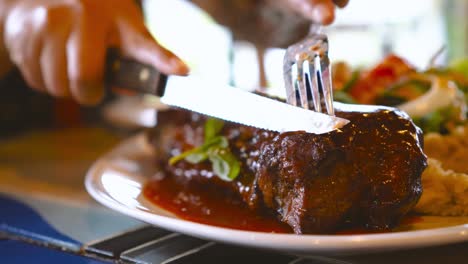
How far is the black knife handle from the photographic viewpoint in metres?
1.52

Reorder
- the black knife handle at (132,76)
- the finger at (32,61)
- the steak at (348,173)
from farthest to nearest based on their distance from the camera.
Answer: the finger at (32,61) → the black knife handle at (132,76) → the steak at (348,173)

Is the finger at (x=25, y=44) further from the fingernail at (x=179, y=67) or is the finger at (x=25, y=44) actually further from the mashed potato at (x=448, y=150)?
the mashed potato at (x=448, y=150)

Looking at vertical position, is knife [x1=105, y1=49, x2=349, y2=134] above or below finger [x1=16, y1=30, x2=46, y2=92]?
below

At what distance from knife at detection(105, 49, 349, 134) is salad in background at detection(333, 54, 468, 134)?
1.49 ft

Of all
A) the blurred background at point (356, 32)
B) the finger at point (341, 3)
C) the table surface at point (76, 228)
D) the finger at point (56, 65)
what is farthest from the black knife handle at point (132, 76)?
the blurred background at point (356, 32)

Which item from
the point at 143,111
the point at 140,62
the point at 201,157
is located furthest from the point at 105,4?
the point at 143,111

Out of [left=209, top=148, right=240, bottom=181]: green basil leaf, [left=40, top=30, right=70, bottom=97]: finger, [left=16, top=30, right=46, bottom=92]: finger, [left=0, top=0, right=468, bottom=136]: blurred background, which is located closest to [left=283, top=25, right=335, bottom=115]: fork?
[left=209, top=148, right=240, bottom=181]: green basil leaf

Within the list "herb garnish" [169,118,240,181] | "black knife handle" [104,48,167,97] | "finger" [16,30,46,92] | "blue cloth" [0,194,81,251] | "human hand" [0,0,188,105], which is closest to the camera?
"blue cloth" [0,194,81,251]

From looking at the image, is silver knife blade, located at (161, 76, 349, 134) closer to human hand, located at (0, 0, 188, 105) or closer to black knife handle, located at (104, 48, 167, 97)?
black knife handle, located at (104, 48, 167, 97)

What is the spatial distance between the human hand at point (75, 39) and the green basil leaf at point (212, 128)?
0.81ft

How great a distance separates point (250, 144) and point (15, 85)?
2.14 meters

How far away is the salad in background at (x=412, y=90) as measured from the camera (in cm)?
174

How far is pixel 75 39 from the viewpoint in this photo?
5.54 ft

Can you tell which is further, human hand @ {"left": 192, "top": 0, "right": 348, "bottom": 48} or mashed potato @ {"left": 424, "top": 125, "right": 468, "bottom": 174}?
human hand @ {"left": 192, "top": 0, "right": 348, "bottom": 48}
